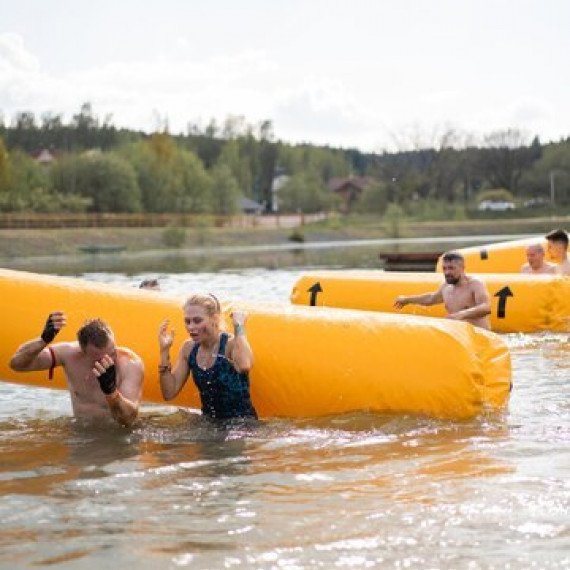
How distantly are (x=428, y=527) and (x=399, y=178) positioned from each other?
276ft

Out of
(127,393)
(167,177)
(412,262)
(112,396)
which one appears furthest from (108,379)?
(167,177)

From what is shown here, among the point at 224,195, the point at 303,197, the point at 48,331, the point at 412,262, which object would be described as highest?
the point at 224,195

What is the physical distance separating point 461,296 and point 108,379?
4.17 meters

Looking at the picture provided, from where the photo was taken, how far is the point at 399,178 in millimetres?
87750

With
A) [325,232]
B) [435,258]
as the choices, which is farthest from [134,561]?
[325,232]

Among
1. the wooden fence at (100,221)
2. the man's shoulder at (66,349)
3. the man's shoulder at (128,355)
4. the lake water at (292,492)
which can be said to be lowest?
the lake water at (292,492)

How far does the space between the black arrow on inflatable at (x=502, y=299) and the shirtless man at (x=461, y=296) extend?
2448 millimetres

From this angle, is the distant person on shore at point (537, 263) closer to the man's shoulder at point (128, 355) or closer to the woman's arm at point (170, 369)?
→ the woman's arm at point (170, 369)

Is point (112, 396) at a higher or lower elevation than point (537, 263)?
lower

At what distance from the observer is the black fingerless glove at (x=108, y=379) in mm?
6038

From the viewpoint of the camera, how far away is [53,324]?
6.23 meters

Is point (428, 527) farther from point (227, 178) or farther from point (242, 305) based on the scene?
point (227, 178)

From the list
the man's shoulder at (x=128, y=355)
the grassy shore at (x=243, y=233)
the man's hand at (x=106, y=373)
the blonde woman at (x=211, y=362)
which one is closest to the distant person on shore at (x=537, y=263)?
the blonde woman at (x=211, y=362)

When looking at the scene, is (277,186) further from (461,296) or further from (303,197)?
(461,296)
